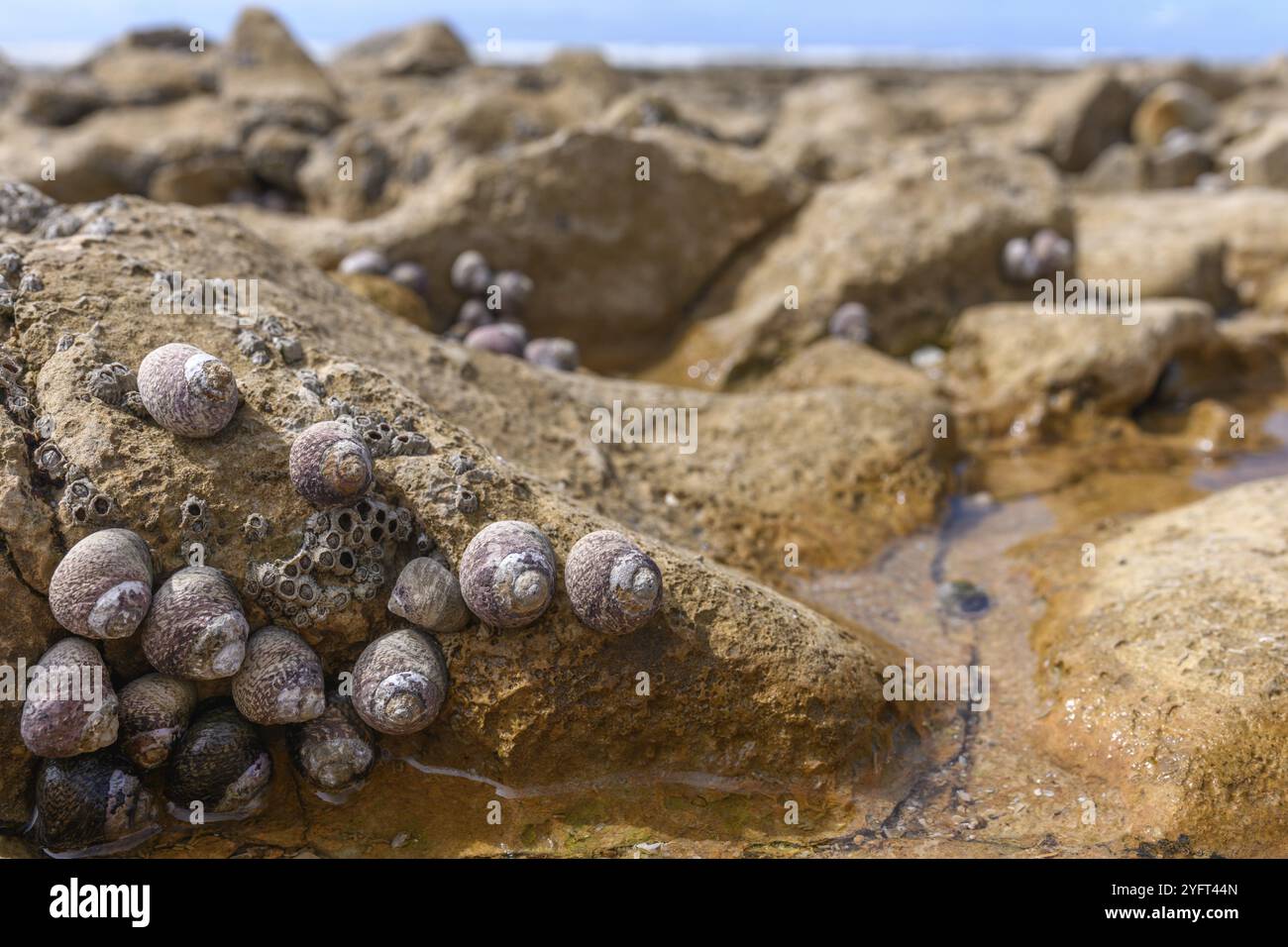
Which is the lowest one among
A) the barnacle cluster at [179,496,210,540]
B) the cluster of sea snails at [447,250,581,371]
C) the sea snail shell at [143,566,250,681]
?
the sea snail shell at [143,566,250,681]

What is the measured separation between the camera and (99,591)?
344 cm

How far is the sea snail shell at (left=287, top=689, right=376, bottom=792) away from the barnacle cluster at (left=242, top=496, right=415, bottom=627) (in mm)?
376

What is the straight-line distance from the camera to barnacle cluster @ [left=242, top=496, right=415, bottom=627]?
3.73 m

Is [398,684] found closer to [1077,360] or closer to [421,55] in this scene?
[1077,360]

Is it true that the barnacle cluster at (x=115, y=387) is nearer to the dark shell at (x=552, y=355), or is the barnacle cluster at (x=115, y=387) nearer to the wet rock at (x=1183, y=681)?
the dark shell at (x=552, y=355)

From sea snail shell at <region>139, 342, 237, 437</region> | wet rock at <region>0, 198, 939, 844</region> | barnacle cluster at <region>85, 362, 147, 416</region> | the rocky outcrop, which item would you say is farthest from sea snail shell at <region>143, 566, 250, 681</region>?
the rocky outcrop

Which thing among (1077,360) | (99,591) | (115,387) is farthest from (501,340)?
(1077,360)

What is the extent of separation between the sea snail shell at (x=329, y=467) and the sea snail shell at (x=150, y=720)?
0.86 m

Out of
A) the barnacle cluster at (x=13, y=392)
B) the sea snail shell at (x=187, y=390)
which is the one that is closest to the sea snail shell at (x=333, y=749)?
the sea snail shell at (x=187, y=390)

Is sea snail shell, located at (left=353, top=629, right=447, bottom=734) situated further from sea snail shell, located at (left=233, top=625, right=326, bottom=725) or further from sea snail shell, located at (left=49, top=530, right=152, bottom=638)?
sea snail shell, located at (left=49, top=530, right=152, bottom=638)

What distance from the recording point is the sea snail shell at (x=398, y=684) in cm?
363

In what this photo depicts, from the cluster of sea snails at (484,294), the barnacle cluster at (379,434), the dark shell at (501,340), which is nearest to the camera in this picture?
the barnacle cluster at (379,434)

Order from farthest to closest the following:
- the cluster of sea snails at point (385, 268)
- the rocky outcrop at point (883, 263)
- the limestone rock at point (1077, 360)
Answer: the rocky outcrop at point (883, 263) < the cluster of sea snails at point (385, 268) < the limestone rock at point (1077, 360)

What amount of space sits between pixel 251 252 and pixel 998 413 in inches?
214
